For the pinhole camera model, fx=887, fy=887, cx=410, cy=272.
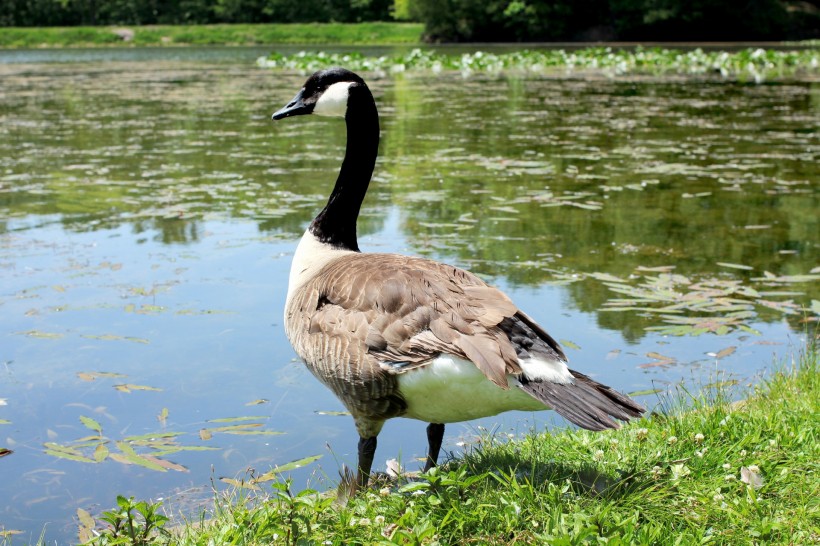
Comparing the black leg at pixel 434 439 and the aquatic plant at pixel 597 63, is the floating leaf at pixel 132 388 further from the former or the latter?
the aquatic plant at pixel 597 63

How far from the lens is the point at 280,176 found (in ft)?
35.0

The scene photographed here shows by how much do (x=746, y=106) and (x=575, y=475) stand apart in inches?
644

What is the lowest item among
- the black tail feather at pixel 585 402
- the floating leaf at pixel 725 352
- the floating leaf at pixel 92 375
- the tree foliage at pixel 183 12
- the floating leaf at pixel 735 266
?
the floating leaf at pixel 725 352

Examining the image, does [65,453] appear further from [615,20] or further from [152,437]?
[615,20]

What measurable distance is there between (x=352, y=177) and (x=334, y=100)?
0.40m

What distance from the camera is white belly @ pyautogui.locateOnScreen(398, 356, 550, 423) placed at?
3.06 meters

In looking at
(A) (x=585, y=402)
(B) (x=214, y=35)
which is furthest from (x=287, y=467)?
(B) (x=214, y=35)

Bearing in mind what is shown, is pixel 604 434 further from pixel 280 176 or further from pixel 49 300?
pixel 280 176

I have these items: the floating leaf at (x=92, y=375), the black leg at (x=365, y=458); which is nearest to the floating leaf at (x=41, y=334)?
Answer: the floating leaf at (x=92, y=375)

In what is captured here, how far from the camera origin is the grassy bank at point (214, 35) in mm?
59219

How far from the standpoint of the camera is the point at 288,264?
707cm

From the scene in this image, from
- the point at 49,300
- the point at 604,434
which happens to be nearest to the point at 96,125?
the point at 49,300

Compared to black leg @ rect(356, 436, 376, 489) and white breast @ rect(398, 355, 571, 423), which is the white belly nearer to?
white breast @ rect(398, 355, 571, 423)

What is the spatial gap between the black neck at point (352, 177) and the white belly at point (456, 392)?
135 cm
